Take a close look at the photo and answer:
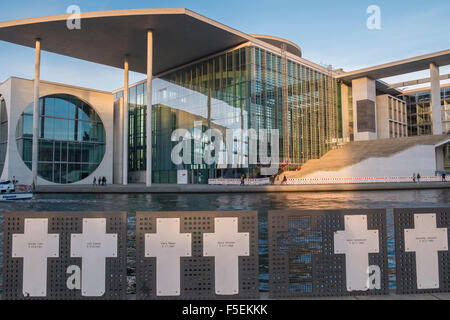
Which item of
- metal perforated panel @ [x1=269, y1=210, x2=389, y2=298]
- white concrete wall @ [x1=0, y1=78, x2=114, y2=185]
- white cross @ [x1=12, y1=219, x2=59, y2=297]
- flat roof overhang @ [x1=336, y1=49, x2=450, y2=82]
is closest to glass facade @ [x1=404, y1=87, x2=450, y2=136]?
flat roof overhang @ [x1=336, y1=49, x2=450, y2=82]

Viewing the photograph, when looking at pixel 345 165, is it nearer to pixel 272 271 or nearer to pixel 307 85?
pixel 307 85

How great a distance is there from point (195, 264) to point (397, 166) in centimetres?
4267

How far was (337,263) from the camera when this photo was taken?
14.5ft

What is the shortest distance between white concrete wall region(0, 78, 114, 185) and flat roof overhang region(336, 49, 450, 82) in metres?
34.4

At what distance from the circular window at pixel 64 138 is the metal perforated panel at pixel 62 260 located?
1681 inches

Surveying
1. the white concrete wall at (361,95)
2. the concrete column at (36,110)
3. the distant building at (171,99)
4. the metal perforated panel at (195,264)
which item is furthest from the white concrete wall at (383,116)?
the metal perforated panel at (195,264)

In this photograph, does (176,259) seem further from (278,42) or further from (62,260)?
(278,42)

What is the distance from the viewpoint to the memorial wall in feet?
14.0

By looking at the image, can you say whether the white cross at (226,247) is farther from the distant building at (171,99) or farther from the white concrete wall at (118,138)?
the white concrete wall at (118,138)

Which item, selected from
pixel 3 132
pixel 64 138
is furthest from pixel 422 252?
pixel 3 132

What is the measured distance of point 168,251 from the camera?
427 centimetres
